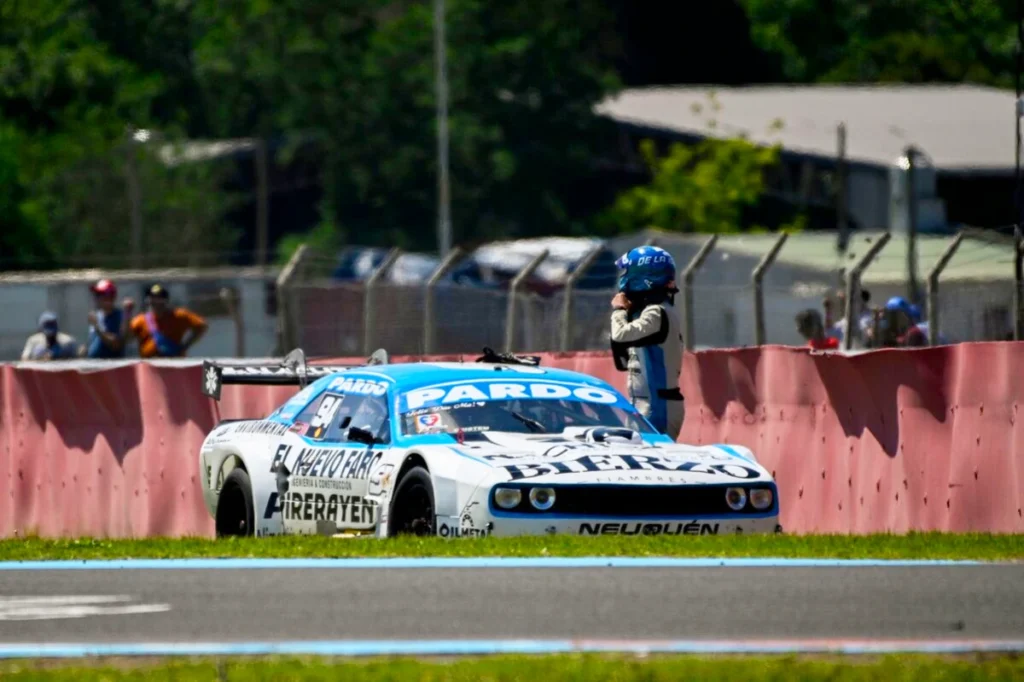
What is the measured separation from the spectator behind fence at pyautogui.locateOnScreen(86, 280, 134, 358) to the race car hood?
10.9 meters

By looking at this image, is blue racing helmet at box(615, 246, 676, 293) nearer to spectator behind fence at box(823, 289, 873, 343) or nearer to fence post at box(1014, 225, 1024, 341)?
fence post at box(1014, 225, 1024, 341)

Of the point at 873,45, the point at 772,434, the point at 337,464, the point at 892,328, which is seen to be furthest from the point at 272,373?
the point at 873,45

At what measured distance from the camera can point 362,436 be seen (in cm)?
1292

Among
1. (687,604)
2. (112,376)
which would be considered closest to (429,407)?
(687,604)

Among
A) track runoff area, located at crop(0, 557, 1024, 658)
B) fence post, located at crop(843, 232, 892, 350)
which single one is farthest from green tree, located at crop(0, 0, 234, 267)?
track runoff area, located at crop(0, 557, 1024, 658)

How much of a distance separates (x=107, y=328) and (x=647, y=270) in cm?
1008

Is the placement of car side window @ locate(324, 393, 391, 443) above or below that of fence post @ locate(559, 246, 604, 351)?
below

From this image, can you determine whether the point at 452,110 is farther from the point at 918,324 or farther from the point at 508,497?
the point at 508,497

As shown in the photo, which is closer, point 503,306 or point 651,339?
point 651,339

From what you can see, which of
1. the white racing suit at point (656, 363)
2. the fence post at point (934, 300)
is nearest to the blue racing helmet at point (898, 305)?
the fence post at point (934, 300)

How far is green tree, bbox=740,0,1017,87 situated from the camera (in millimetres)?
67688

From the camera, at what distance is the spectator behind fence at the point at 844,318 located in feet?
56.9

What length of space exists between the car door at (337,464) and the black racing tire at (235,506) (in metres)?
0.45

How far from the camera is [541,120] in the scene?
63062 mm
